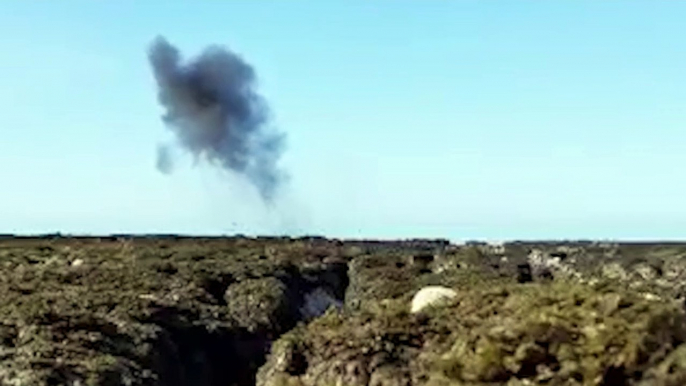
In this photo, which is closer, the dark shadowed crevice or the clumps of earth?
the clumps of earth

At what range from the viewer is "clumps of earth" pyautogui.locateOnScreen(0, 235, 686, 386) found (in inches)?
780

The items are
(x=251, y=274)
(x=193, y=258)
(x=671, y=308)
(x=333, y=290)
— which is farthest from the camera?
(x=193, y=258)

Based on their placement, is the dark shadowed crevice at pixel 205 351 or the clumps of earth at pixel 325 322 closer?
the clumps of earth at pixel 325 322

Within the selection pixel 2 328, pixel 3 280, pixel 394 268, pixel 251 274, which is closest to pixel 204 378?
pixel 2 328

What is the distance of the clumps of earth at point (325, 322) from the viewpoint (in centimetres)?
1981

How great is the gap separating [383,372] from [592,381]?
4615 millimetres

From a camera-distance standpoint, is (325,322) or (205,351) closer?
(325,322)

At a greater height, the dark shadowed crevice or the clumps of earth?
the clumps of earth

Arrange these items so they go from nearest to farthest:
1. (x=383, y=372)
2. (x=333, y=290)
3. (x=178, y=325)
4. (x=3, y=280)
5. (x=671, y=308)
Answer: (x=671, y=308), (x=383, y=372), (x=178, y=325), (x=3, y=280), (x=333, y=290)

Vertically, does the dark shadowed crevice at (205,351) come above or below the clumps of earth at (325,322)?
below

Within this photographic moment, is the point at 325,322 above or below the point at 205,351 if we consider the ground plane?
above

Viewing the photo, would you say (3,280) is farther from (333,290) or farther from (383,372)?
(383,372)

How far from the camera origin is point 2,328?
138 feet

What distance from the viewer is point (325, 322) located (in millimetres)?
24844
